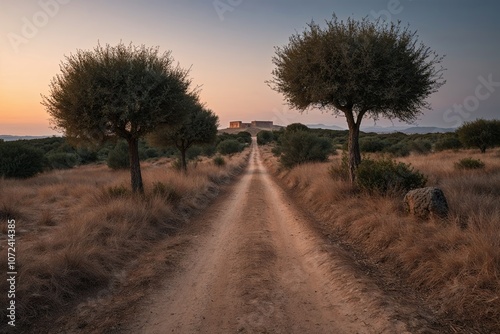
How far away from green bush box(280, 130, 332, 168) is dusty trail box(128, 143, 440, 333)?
701 inches

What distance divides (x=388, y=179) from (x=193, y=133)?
55.1ft

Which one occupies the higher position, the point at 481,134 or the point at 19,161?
the point at 481,134

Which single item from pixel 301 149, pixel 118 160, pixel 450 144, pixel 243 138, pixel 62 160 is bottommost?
pixel 62 160

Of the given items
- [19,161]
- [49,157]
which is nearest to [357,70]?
[19,161]

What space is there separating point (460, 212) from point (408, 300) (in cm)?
379

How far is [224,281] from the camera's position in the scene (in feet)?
19.7

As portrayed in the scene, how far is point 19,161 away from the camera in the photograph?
24.1m

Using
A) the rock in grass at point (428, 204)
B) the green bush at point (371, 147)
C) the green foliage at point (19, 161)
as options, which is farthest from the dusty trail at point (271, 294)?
the green bush at point (371, 147)

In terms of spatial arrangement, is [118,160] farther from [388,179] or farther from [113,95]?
[388,179]

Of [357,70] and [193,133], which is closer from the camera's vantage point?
[357,70]

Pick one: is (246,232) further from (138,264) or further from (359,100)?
(359,100)

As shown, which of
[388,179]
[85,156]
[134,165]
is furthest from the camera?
[85,156]

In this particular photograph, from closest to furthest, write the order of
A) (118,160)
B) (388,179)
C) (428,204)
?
(428,204) → (388,179) → (118,160)

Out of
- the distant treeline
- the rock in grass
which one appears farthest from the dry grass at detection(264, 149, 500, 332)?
the distant treeline
